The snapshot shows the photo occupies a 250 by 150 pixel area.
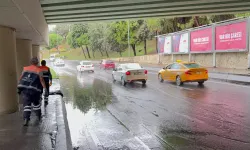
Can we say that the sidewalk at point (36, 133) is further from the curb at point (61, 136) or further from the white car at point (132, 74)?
the white car at point (132, 74)

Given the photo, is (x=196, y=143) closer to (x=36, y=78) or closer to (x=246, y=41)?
(x=36, y=78)

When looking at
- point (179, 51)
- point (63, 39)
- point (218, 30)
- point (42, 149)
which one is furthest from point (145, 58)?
point (63, 39)

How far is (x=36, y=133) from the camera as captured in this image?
263 inches

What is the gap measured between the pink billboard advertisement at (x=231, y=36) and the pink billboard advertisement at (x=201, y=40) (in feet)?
3.81

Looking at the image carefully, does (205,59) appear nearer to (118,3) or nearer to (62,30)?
(118,3)

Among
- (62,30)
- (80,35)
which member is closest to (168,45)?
(80,35)

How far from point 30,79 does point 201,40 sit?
25292mm

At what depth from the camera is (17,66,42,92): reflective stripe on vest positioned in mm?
7270

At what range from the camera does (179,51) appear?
35281 mm

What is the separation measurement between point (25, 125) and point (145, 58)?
44.0 metres

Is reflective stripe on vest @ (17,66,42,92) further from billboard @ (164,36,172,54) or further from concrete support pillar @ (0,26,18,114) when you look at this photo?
billboard @ (164,36,172,54)

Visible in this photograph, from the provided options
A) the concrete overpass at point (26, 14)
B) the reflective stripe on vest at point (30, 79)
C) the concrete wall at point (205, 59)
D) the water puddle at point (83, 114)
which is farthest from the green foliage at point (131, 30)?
the reflective stripe on vest at point (30, 79)

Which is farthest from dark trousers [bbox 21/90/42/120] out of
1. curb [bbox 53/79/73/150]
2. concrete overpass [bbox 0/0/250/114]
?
concrete overpass [bbox 0/0/250/114]

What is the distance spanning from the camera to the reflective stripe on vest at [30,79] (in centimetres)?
727
